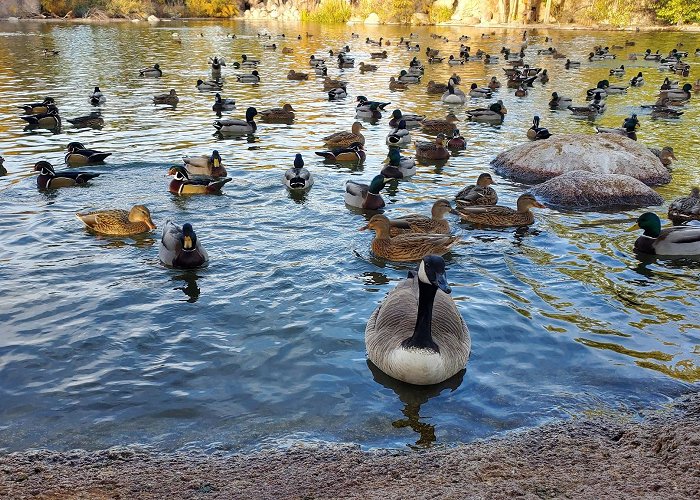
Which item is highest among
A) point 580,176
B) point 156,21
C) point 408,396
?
point 156,21

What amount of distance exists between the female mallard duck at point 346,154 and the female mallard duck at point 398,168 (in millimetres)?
1552

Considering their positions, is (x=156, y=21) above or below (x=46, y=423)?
above

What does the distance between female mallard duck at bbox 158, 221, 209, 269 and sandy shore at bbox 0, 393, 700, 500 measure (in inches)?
183

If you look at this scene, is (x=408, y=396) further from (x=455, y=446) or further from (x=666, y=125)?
(x=666, y=125)

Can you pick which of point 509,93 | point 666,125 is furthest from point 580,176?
point 509,93

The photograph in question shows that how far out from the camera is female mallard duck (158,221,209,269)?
33.5 feet

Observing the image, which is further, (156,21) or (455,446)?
(156,21)

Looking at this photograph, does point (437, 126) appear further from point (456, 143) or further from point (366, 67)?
point (366, 67)

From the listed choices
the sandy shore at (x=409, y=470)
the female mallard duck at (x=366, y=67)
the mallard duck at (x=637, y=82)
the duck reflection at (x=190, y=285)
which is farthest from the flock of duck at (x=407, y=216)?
the female mallard duck at (x=366, y=67)

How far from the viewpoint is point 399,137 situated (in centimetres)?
1959

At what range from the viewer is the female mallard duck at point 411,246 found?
425 inches

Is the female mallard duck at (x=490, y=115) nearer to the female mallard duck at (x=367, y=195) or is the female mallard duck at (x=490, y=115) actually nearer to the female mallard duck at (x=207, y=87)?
the female mallard duck at (x=367, y=195)

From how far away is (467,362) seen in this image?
7.68m

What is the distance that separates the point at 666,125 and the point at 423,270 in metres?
19.1
